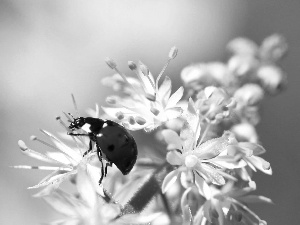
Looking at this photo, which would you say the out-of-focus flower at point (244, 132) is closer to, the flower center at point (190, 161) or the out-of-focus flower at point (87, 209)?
the flower center at point (190, 161)

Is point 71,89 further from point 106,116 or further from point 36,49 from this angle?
point 106,116

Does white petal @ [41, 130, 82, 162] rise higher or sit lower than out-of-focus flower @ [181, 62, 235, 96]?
lower

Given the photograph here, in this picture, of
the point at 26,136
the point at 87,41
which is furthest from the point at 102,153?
the point at 87,41

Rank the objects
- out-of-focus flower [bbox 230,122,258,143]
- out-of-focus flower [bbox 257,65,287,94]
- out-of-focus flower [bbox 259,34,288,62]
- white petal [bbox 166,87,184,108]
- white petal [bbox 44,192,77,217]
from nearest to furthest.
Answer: white petal [bbox 44,192,77,217] < white petal [bbox 166,87,184,108] < out-of-focus flower [bbox 230,122,258,143] < out-of-focus flower [bbox 257,65,287,94] < out-of-focus flower [bbox 259,34,288,62]

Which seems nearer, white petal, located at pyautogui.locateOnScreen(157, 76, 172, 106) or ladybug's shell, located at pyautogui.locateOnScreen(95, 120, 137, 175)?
ladybug's shell, located at pyautogui.locateOnScreen(95, 120, 137, 175)

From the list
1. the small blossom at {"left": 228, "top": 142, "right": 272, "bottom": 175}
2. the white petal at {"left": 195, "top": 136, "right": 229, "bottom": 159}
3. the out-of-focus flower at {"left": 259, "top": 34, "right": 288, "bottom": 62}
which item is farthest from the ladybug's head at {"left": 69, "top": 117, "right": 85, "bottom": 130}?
the out-of-focus flower at {"left": 259, "top": 34, "right": 288, "bottom": 62}

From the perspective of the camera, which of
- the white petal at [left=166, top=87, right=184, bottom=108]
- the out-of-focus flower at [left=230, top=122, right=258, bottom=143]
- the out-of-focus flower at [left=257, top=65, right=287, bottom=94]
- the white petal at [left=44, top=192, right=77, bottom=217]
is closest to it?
the white petal at [left=44, top=192, right=77, bottom=217]

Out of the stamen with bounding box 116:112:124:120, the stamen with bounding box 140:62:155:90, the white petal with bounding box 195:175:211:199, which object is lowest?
the white petal with bounding box 195:175:211:199

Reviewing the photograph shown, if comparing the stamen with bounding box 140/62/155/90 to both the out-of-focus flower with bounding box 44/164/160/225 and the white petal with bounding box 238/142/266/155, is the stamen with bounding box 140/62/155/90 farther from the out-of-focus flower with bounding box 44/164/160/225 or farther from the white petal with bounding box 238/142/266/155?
the out-of-focus flower with bounding box 44/164/160/225
